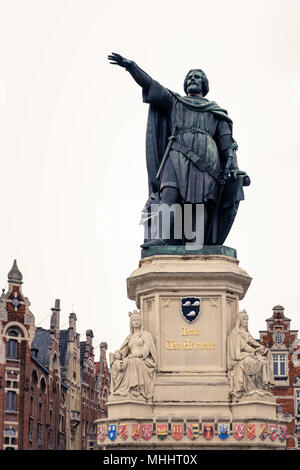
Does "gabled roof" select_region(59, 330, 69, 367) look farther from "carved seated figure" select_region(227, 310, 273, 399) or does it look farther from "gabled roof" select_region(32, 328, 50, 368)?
"carved seated figure" select_region(227, 310, 273, 399)

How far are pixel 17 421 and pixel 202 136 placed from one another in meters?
42.9

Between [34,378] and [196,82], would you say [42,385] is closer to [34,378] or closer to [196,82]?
[34,378]

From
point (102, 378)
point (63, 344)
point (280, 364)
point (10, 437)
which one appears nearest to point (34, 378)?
point (10, 437)

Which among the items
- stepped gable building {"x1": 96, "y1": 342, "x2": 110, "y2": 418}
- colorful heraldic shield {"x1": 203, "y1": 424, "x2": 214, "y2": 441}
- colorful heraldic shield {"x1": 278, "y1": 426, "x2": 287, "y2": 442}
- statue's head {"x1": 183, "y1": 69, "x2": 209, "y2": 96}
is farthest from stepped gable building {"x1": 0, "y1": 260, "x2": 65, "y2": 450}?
colorful heraldic shield {"x1": 203, "y1": 424, "x2": 214, "y2": 441}

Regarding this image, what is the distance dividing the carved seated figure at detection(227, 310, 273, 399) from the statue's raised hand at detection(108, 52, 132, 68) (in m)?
6.67

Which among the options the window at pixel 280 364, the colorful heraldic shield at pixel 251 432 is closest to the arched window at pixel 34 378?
the window at pixel 280 364

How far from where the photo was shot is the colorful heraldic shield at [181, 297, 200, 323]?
23.0m

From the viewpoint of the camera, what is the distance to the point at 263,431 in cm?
2144

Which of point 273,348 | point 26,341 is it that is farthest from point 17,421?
point 273,348

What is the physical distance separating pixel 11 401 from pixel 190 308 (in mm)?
43205

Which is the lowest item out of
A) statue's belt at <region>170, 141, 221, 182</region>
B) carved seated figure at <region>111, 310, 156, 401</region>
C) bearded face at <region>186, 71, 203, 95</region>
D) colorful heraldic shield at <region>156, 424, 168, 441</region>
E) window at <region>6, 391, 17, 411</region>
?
colorful heraldic shield at <region>156, 424, 168, 441</region>

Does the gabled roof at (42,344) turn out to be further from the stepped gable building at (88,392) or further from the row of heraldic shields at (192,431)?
the row of heraldic shields at (192,431)

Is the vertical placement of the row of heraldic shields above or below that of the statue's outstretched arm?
below

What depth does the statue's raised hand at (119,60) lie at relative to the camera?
78.1ft
